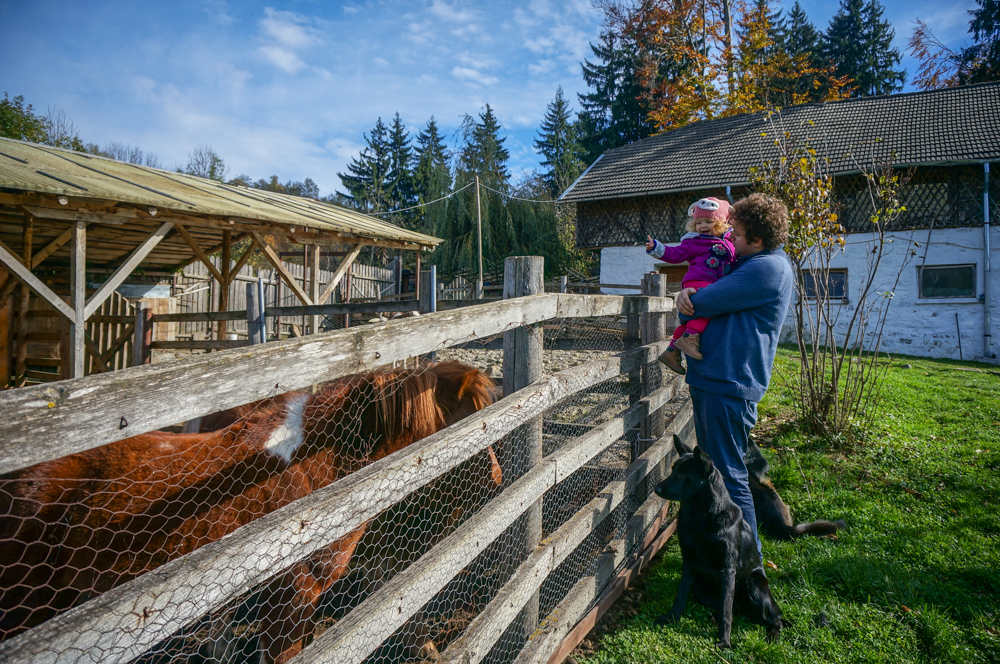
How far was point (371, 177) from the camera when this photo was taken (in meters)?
46.2

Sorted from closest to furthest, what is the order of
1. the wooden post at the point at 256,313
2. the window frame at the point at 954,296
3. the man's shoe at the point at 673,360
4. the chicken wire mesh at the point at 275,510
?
the chicken wire mesh at the point at 275,510 < the man's shoe at the point at 673,360 < the wooden post at the point at 256,313 < the window frame at the point at 954,296

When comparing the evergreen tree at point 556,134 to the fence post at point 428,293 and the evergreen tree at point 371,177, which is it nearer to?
the evergreen tree at point 371,177

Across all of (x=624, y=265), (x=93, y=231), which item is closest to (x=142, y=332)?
(x=93, y=231)

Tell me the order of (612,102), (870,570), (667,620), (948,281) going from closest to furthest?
(667,620)
(870,570)
(948,281)
(612,102)

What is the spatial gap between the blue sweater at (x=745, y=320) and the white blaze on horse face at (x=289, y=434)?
201 centimetres

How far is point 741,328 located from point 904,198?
1721 cm

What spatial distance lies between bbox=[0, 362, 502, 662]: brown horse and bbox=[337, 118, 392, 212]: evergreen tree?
143ft

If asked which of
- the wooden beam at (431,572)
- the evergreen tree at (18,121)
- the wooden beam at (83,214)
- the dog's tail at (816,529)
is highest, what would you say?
the evergreen tree at (18,121)

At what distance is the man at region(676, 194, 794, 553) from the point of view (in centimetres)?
265

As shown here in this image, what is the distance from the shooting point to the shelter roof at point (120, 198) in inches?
201

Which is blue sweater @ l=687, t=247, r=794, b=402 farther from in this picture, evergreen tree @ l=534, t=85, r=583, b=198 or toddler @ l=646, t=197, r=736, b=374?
evergreen tree @ l=534, t=85, r=583, b=198

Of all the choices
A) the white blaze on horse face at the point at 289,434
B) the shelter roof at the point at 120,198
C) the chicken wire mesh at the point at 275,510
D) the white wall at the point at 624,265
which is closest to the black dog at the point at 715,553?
the chicken wire mesh at the point at 275,510

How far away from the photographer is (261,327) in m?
6.16

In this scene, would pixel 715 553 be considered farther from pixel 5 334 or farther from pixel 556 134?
pixel 556 134
